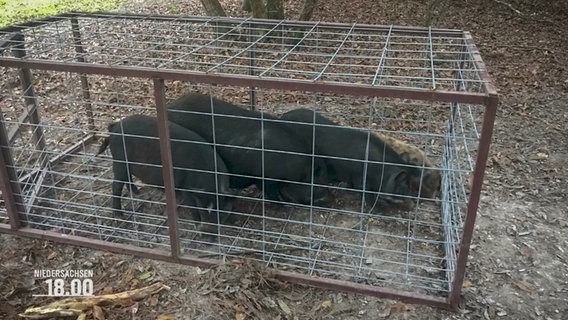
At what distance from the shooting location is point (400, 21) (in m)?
9.77

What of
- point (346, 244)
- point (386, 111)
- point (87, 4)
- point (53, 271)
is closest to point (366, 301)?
point (346, 244)

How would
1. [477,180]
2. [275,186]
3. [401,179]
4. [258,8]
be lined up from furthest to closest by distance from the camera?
1. [258,8]
2. [275,186]
3. [401,179]
4. [477,180]

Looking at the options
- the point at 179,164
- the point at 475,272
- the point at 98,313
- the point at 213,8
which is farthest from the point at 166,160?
the point at 213,8

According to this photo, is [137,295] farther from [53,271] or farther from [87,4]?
[87,4]

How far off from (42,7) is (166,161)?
9321mm

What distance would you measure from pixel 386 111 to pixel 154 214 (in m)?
3.30

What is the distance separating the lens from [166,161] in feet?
10.8

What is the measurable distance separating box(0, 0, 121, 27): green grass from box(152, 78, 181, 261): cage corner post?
8247 mm

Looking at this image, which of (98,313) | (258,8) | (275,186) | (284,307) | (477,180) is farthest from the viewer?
(258,8)

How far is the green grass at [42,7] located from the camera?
10.2 meters

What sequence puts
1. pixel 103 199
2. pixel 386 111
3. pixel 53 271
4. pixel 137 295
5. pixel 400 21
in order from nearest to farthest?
1. pixel 137 295
2. pixel 53 271
3. pixel 103 199
4. pixel 386 111
5. pixel 400 21

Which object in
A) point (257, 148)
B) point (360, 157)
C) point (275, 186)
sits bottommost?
point (275, 186)

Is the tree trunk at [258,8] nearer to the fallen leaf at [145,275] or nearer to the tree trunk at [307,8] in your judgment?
the tree trunk at [307,8]

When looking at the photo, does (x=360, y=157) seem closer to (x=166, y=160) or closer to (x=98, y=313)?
(x=166, y=160)
